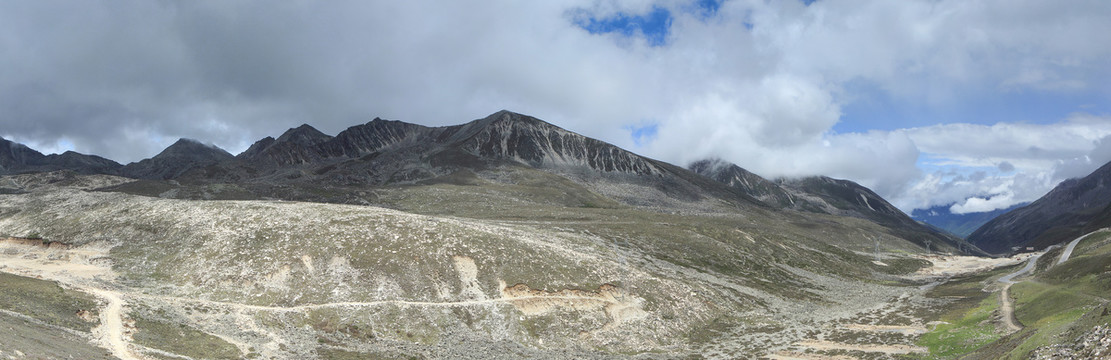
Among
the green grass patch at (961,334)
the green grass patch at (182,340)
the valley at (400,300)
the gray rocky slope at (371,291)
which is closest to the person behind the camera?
the green grass patch at (182,340)

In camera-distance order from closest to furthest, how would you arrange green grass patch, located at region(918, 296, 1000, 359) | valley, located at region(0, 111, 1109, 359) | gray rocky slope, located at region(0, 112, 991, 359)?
valley, located at region(0, 111, 1109, 359), gray rocky slope, located at region(0, 112, 991, 359), green grass patch, located at region(918, 296, 1000, 359)

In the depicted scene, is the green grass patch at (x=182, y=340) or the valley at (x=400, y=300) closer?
the green grass patch at (x=182, y=340)

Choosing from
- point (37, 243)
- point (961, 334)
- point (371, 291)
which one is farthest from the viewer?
point (37, 243)

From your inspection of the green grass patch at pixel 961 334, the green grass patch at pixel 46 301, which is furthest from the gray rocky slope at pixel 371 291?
the green grass patch at pixel 961 334

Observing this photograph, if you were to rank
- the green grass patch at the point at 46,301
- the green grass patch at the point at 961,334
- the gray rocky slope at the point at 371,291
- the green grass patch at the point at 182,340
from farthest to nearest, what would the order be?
1. the green grass patch at the point at 961,334
2. the gray rocky slope at the point at 371,291
3. the green grass patch at the point at 182,340
4. the green grass patch at the point at 46,301

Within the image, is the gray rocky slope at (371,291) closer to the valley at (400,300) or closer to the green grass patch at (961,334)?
the valley at (400,300)

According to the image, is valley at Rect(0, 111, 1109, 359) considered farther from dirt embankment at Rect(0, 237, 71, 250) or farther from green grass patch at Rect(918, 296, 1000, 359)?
green grass patch at Rect(918, 296, 1000, 359)

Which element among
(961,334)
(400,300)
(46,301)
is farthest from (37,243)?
(961,334)

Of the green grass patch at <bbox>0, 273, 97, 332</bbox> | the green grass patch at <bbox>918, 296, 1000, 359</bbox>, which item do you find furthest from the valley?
the green grass patch at <bbox>918, 296, 1000, 359</bbox>

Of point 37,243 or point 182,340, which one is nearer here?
point 182,340

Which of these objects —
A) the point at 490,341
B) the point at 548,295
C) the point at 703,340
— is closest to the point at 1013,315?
the point at 703,340

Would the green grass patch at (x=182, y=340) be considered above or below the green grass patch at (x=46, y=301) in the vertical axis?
below

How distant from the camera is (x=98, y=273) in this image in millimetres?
65312

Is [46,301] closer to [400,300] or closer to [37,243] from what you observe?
[400,300]
